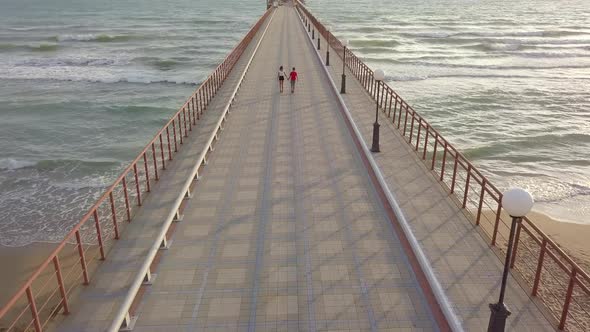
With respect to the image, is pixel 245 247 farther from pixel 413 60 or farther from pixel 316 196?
pixel 413 60

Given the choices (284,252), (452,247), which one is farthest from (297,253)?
(452,247)

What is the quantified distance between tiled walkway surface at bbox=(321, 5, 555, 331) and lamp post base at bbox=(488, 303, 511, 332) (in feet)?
1.55

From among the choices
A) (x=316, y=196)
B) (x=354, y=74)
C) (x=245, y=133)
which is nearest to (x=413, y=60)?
(x=354, y=74)

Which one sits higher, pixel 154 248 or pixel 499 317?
pixel 499 317

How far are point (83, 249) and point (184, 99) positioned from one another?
2358cm

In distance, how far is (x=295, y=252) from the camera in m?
8.45

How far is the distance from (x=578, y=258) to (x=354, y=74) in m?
13.6

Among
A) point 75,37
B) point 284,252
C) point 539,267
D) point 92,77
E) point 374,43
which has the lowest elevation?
point 92,77

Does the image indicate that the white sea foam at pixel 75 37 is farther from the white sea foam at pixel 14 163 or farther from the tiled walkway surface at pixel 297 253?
the tiled walkway surface at pixel 297 253

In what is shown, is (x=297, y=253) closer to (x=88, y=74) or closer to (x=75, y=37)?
(x=88, y=74)

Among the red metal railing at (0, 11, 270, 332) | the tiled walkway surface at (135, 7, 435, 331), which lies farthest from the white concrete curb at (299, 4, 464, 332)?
the red metal railing at (0, 11, 270, 332)

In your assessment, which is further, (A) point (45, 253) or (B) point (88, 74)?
(B) point (88, 74)

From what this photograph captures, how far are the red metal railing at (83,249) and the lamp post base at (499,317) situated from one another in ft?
18.1

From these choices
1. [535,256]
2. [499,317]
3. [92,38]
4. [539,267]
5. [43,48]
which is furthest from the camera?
[92,38]
